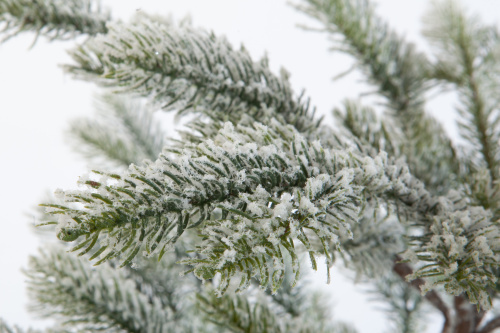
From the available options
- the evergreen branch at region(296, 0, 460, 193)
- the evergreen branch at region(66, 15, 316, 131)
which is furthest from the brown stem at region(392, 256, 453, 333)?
the evergreen branch at region(66, 15, 316, 131)

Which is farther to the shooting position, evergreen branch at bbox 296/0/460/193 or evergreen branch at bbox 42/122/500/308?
evergreen branch at bbox 296/0/460/193

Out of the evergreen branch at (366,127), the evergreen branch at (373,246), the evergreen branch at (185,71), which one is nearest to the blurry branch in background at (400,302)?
the evergreen branch at (373,246)

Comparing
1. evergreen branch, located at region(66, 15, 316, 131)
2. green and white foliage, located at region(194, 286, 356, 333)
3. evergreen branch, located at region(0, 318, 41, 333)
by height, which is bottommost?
evergreen branch, located at region(0, 318, 41, 333)

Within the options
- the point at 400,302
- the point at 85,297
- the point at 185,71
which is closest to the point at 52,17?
the point at 185,71

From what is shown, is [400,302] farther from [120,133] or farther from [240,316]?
[120,133]

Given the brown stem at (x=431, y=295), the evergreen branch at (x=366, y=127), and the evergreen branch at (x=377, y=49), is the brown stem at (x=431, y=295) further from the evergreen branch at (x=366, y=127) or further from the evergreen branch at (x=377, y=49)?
the evergreen branch at (x=377, y=49)

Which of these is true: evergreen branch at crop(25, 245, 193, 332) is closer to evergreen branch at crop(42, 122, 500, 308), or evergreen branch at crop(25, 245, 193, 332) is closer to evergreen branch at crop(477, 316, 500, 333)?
evergreen branch at crop(42, 122, 500, 308)
